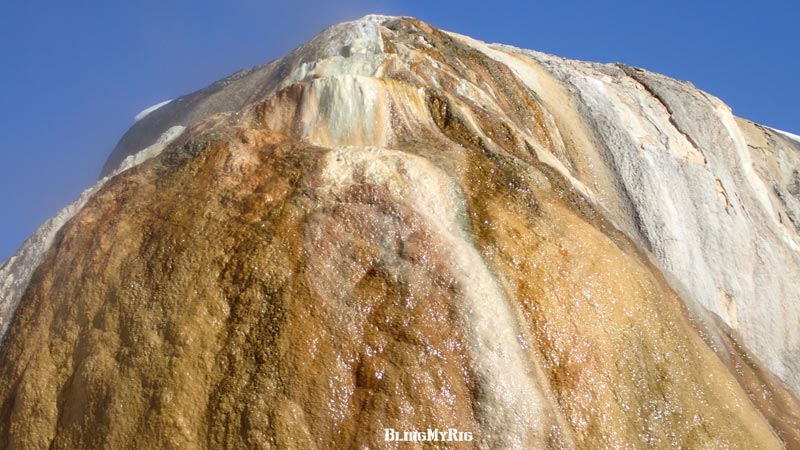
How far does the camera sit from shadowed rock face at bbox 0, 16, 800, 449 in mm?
4504

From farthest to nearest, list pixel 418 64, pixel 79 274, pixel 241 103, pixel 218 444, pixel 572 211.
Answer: pixel 241 103
pixel 418 64
pixel 572 211
pixel 79 274
pixel 218 444

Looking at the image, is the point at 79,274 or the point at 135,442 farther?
the point at 79,274

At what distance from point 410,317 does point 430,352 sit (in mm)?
226

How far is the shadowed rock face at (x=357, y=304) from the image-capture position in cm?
450

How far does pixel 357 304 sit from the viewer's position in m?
4.76

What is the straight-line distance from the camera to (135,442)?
451cm

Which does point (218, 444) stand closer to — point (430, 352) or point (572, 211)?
point (430, 352)

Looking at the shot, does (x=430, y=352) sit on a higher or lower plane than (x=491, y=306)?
lower

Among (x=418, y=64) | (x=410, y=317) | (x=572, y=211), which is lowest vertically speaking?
(x=410, y=317)

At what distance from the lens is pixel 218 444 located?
14.5 ft

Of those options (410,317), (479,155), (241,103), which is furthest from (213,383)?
(241,103)

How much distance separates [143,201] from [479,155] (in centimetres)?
216

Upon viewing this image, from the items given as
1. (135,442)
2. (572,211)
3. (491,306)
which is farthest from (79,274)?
(572,211)

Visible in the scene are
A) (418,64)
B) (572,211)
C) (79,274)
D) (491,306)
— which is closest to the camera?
(491,306)
